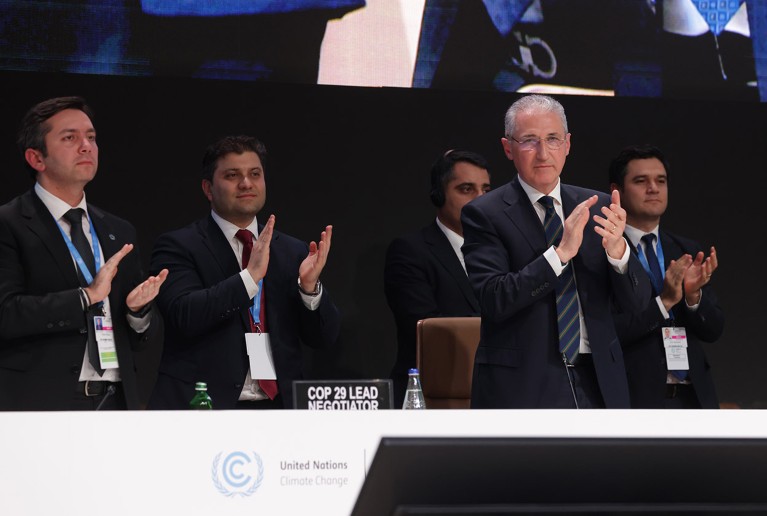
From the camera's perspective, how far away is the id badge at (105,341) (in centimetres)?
310

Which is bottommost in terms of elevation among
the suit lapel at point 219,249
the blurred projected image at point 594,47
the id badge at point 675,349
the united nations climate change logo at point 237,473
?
the id badge at point 675,349

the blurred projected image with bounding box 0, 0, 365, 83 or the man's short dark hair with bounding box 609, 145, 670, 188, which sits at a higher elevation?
the blurred projected image with bounding box 0, 0, 365, 83

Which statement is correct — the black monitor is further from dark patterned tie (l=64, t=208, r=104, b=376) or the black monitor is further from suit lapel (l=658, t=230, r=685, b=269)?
suit lapel (l=658, t=230, r=685, b=269)

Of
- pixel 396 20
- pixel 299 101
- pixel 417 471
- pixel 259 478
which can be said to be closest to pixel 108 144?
pixel 299 101

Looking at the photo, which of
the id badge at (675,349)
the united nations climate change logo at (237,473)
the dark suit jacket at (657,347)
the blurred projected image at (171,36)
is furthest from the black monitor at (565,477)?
Result: the blurred projected image at (171,36)

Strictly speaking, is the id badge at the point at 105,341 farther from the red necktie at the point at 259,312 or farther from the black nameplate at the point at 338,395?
the black nameplate at the point at 338,395

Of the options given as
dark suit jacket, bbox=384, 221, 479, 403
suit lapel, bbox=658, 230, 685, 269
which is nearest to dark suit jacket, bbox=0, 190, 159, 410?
dark suit jacket, bbox=384, 221, 479, 403

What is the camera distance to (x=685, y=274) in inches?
150

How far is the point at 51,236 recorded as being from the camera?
10.4 ft

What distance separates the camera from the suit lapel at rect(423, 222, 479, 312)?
13.6ft

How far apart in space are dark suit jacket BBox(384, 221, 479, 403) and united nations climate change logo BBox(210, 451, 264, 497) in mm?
2335

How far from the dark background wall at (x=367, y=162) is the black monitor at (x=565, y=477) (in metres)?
3.95

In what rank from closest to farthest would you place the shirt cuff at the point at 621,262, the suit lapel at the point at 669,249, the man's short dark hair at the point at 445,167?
1. the shirt cuff at the point at 621,262
2. the suit lapel at the point at 669,249
3. the man's short dark hair at the point at 445,167

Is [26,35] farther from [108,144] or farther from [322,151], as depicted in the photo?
[322,151]
